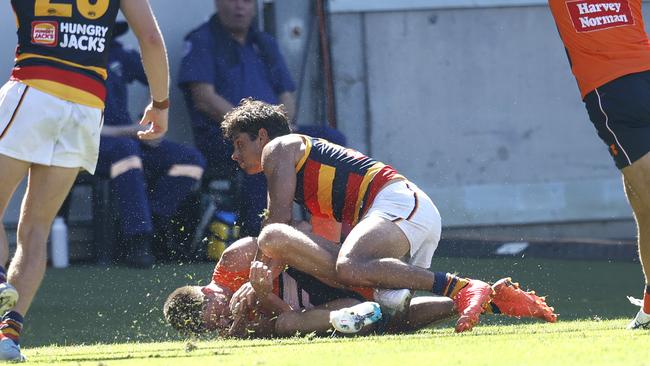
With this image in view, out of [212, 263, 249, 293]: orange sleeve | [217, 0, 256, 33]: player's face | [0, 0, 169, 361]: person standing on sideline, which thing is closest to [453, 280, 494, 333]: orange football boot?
[212, 263, 249, 293]: orange sleeve

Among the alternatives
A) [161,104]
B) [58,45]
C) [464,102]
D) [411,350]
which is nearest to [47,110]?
[58,45]

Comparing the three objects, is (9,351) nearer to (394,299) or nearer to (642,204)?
(394,299)

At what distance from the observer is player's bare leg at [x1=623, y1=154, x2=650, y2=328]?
6926 mm

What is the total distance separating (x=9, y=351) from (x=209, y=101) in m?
5.93

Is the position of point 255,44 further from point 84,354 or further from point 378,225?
point 84,354

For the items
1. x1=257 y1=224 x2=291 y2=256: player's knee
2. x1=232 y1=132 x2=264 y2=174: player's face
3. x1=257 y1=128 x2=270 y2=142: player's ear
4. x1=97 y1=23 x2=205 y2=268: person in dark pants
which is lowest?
x1=97 y1=23 x2=205 y2=268: person in dark pants

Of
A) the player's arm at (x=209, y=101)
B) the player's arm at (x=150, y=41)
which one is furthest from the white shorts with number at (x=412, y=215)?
the player's arm at (x=209, y=101)

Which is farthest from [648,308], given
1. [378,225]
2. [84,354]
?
[84,354]

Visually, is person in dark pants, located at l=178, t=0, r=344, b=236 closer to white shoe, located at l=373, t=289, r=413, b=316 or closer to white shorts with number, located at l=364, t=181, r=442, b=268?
white shorts with number, located at l=364, t=181, r=442, b=268

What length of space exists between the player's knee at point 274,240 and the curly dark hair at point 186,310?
47cm

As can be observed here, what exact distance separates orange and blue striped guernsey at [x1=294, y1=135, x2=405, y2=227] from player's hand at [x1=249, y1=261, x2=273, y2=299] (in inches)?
24.2

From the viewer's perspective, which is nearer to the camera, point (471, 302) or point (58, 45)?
point (58, 45)

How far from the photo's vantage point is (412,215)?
734cm

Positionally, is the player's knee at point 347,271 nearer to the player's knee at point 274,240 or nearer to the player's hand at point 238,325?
the player's knee at point 274,240
